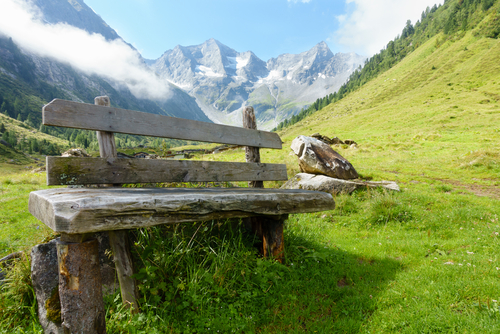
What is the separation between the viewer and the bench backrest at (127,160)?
10.4 ft

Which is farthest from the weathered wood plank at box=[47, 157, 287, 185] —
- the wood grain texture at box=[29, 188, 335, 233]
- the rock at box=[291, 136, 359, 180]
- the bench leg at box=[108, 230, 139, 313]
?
the rock at box=[291, 136, 359, 180]

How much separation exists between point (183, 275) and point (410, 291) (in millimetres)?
3298

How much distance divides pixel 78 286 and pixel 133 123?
2.44m

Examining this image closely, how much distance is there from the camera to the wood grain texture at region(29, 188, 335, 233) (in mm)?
1861

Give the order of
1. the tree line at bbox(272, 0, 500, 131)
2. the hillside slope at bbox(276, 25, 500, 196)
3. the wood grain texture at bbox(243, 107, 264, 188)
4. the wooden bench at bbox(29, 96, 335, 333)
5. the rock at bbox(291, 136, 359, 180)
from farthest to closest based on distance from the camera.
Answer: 1. the tree line at bbox(272, 0, 500, 131)
2. the hillside slope at bbox(276, 25, 500, 196)
3. the rock at bbox(291, 136, 359, 180)
4. the wood grain texture at bbox(243, 107, 264, 188)
5. the wooden bench at bbox(29, 96, 335, 333)

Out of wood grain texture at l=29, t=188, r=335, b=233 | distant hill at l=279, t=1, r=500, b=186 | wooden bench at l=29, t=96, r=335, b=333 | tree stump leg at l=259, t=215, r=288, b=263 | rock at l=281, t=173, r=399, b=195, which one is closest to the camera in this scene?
wood grain texture at l=29, t=188, r=335, b=233

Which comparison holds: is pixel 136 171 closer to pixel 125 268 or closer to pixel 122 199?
pixel 125 268

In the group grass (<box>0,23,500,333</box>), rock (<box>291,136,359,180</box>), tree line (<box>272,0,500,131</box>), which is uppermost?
tree line (<box>272,0,500,131</box>)

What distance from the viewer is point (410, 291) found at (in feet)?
11.6

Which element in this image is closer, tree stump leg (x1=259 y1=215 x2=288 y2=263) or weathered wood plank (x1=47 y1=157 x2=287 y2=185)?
weathered wood plank (x1=47 y1=157 x2=287 y2=185)

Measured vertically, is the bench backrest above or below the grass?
above

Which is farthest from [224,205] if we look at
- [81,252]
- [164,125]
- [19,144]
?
[19,144]

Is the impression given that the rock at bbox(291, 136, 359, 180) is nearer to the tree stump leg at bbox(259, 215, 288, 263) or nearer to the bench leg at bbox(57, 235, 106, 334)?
the tree stump leg at bbox(259, 215, 288, 263)

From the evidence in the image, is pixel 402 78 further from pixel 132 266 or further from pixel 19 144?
pixel 19 144
